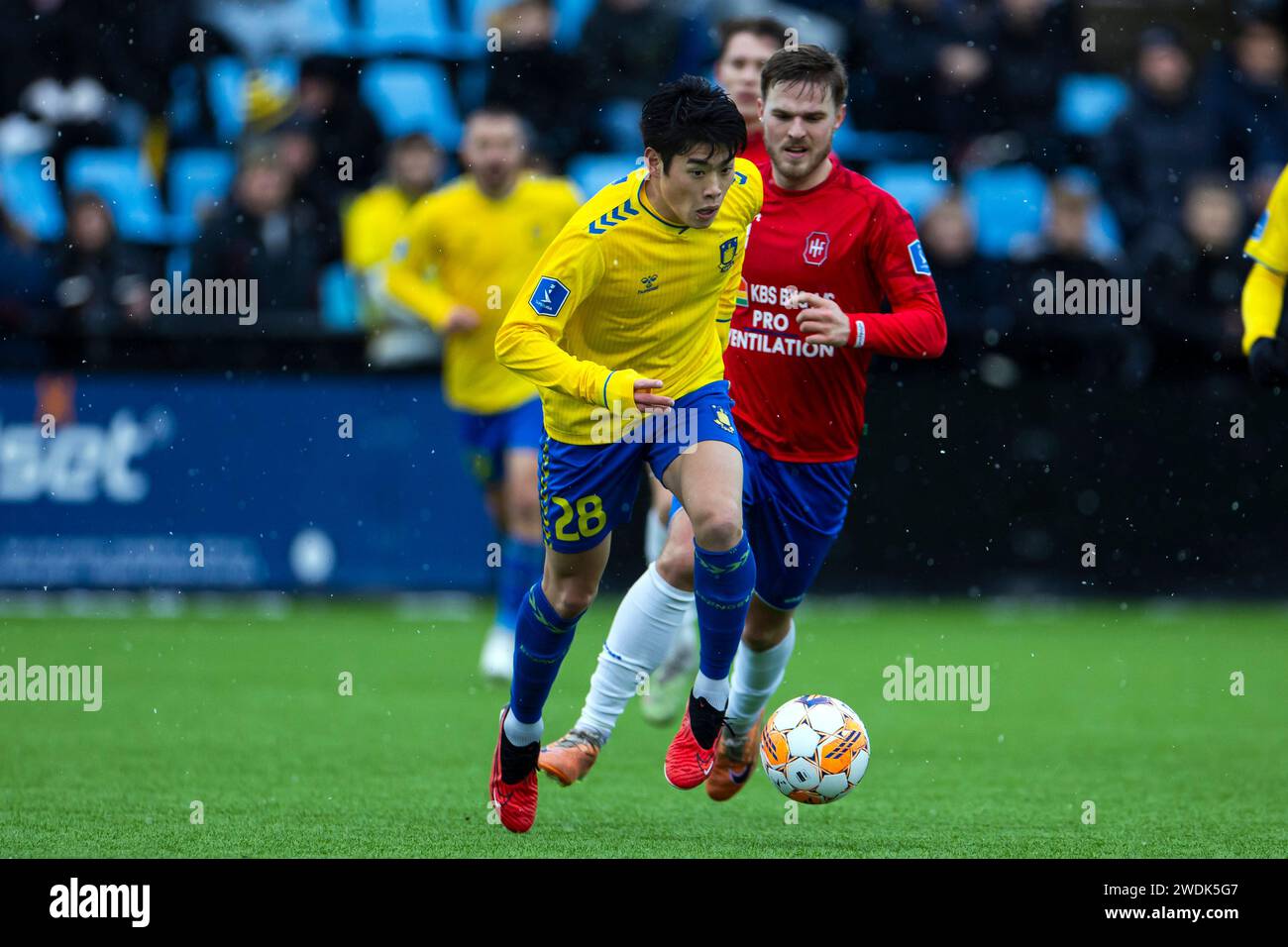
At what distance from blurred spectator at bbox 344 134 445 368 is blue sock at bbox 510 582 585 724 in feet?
17.0

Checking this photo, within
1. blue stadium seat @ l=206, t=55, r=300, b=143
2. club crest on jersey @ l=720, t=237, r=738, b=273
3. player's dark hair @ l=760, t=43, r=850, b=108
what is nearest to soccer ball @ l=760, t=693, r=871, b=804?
club crest on jersey @ l=720, t=237, r=738, b=273

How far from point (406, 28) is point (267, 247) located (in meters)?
4.12

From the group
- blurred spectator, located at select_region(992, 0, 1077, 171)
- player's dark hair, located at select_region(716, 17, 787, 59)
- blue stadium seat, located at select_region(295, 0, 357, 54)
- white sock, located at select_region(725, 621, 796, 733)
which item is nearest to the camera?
white sock, located at select_region(725, 621, 796, 733)

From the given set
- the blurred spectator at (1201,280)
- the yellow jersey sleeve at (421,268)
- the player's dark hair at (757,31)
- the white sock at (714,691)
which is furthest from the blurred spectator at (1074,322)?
the white sock at (714,691)

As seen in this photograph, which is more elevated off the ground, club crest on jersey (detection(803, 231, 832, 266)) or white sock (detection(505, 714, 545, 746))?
club crest on jersey (detection(803, 231, 832, 266))

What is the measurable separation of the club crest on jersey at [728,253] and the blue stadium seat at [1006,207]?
910cm

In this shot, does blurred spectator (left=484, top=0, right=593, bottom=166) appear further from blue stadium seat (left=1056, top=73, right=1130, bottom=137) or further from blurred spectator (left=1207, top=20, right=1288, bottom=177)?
blurred spectator (left=1207, top=20, right=1288, bottom=177)

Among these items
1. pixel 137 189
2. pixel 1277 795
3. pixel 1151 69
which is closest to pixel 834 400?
pixel 1277 795

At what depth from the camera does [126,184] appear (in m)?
15.8

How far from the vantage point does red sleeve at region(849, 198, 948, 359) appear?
6.11 m

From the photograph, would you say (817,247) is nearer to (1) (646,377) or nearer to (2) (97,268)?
(1) (646,377)

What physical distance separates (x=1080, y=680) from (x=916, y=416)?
291 centimetres

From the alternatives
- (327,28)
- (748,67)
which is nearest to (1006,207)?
(327,28)

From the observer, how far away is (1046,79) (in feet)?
46.7
